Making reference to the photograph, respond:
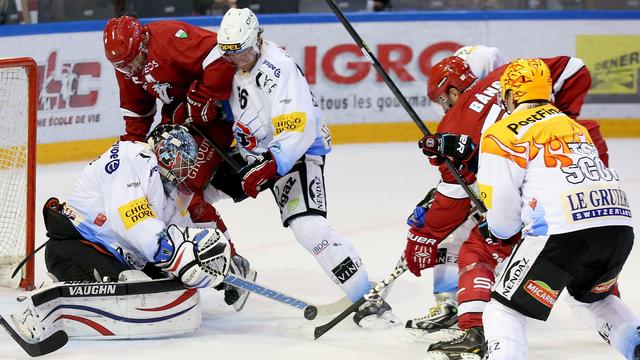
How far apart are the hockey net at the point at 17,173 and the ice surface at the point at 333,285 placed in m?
0.15

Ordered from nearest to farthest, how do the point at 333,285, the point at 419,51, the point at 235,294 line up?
the point at 235,294
the point at 333,285
the point at 419,51

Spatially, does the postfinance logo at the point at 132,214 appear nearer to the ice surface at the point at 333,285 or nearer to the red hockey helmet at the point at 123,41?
the ice surface at the point at 333,285

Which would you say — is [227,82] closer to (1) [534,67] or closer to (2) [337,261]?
(2) [337,261]

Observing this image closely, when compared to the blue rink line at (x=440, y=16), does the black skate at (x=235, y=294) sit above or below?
above

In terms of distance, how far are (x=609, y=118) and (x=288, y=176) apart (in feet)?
16.6

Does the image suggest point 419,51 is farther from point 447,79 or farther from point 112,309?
point 112,309

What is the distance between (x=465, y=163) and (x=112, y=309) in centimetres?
133

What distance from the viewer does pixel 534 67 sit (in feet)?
12.6

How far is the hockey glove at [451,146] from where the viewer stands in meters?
4.24

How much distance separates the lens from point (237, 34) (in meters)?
4.66

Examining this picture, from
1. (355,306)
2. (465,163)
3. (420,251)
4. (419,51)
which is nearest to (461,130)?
(465,163)

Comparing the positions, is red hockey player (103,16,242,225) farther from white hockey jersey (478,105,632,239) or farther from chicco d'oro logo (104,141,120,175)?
white hockey jersey (478,105,632,239)

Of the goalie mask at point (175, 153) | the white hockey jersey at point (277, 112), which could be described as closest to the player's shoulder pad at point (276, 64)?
the white hockey jersey at point (277, 112)

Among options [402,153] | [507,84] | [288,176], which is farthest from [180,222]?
[402,153]
